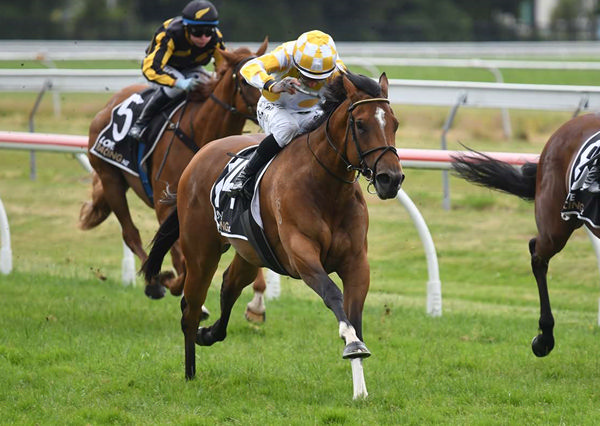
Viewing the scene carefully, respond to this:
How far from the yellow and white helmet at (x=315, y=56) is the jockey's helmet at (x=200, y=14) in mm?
2301

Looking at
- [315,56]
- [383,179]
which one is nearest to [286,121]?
[315,56]

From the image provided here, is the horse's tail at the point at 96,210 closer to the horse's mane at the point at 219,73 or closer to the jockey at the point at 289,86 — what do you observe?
the horse's mane at the point at 219,73

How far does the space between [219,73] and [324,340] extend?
203 centimetres

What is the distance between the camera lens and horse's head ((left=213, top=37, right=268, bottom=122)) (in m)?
6.95

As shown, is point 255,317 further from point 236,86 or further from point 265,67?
point 265,67

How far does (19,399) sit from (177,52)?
11.0ft

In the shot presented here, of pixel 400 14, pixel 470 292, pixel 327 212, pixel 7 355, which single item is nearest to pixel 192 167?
pixel 327 212

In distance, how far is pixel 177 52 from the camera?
7691mm

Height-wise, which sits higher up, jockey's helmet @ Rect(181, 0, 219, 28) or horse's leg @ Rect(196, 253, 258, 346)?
jockey's helmet @ Rect(181, 0, 219, 28)

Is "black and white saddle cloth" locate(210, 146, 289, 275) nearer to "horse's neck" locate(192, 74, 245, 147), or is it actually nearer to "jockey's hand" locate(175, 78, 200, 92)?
"horse's neck" locate(192, 74, 245, 147)

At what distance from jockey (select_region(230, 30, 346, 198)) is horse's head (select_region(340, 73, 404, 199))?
1.26ft

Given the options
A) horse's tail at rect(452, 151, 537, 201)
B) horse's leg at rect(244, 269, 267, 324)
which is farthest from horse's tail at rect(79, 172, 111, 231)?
horse's tail at rect(452, 151, 537, 201)

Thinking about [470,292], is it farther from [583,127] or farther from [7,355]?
[7,355]

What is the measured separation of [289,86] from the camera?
16.8ft
